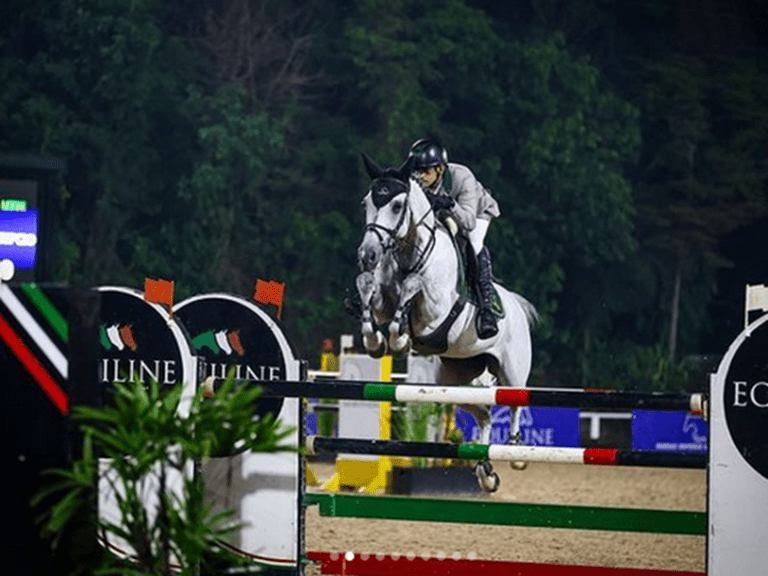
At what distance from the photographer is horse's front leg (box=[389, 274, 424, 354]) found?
25.1ft

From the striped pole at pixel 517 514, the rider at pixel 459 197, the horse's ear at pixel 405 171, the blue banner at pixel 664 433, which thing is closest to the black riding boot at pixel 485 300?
the rider at pixel 459 197

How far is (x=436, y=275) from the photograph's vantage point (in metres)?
7.86

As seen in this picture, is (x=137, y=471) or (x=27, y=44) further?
(x=27, y=44)

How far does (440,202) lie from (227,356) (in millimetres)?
2482

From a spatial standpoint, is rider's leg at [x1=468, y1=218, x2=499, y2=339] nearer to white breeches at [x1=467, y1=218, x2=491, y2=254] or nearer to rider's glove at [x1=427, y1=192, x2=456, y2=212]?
white breeches at [x1=467, y1=218, x2=491, y2=254]

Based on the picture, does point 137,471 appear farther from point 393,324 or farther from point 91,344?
point 393,324

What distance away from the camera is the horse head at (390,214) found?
7520 mm

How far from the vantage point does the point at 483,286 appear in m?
8.04

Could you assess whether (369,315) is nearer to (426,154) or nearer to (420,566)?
(426,154)

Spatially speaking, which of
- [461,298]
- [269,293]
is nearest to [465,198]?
[461,298]

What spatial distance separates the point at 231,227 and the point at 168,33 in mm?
3085

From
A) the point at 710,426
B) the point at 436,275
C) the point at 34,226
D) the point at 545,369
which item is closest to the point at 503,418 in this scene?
the point at 436,275

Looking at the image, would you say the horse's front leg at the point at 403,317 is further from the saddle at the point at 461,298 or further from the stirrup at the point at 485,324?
the stirrup at the point at 485,324

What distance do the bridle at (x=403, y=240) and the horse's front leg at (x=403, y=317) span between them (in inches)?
2.3
